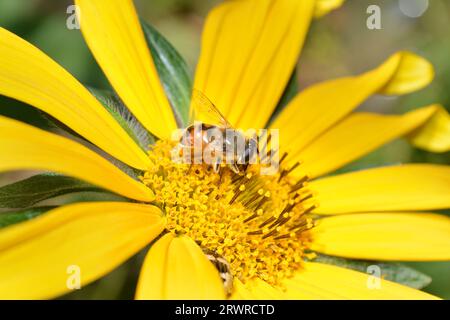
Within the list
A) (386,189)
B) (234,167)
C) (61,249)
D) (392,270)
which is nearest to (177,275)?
(61,249)

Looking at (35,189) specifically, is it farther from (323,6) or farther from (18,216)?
(323,6)

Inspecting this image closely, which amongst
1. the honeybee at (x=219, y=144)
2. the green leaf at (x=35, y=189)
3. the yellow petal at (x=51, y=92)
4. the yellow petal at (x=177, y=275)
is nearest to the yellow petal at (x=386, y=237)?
the honeybee at (x=219, y=144)

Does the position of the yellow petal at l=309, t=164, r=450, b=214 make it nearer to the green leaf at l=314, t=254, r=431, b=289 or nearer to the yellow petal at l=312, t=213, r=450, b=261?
the yellow petal at l=312, t=213, r=450, b=261

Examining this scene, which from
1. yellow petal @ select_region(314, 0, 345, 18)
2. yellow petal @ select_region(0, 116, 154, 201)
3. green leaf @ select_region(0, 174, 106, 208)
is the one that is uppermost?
yellow petal @ select_region(314, 0, 345, 18)

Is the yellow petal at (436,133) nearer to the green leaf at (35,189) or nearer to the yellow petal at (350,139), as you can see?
the yellow petal at (350,139)

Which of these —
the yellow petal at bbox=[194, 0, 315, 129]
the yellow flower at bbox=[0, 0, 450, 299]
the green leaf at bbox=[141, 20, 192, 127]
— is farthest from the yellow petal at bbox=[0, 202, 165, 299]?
the yellow petal at bbox=[194, 0, 315, 129]

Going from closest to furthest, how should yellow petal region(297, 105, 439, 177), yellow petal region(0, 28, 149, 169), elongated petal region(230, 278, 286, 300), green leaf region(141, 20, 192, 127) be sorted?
yellow petal region(0, 28, 149, 169) → elongated petal region(230, 278, 286, 300) → green leaf region(141, 20, 192, 127) → yellow petal region(297, 105, 439, 177)
